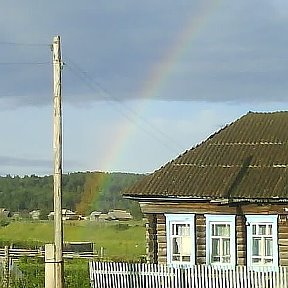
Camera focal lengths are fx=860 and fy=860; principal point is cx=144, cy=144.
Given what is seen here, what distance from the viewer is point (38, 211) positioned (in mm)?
92875

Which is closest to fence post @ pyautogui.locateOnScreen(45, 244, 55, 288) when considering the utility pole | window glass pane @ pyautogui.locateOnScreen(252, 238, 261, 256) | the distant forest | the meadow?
the utility pole

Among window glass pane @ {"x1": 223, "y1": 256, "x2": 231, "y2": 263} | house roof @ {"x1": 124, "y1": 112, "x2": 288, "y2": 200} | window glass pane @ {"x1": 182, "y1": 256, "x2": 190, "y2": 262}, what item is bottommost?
window glass pane @ {"x1": 223, "y1": 256, "x2": 231, "y2": 263}

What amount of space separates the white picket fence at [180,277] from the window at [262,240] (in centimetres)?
282

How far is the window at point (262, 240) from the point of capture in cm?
2403

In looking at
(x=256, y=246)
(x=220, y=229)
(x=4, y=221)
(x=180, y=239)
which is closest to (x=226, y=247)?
(x=220, y=229)

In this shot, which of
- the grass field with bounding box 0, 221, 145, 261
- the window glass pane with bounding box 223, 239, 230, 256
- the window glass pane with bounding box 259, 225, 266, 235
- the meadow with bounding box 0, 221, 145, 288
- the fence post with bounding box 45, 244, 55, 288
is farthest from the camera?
the grass field with bounding box 0, 221, 145, 261

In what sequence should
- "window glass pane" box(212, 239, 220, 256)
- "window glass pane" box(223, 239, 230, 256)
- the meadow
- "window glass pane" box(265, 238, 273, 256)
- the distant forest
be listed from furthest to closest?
the distant forest, the meadow, "window glass pane" box(212, 239, 220, 256), "window glass pane" box(223, 239, 230, 256), "window glass pane" box(265, 238, 273, 256)

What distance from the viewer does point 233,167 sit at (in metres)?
25.9

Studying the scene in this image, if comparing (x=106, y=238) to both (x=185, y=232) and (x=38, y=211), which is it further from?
(x=185, y=232)

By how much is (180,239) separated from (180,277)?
396 centimetres

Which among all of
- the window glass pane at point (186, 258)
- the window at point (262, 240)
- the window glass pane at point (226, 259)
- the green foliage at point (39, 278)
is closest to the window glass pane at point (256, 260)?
the window at point (262, 240)

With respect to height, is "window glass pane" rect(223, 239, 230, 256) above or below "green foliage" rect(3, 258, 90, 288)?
Result: above

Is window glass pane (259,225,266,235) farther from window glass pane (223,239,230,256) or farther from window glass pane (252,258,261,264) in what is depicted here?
window glass pane (223,239,230,256)

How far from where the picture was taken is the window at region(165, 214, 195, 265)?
25.0 m
